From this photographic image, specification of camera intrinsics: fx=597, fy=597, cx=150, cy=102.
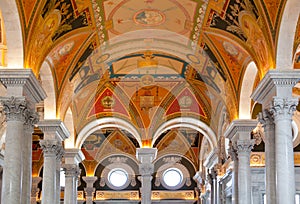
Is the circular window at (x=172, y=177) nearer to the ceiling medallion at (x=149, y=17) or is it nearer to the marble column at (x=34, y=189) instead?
the marble column at (x=34, y=189)

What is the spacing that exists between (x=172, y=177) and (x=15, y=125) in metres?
20.6

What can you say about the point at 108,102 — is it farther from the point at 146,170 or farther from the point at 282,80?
the point at 282,80

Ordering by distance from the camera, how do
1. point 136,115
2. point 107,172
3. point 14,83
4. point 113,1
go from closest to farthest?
point 14,83 < point 113,1 < point 136,115 < point 107,172

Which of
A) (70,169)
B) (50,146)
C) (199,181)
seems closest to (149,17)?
(50,146)

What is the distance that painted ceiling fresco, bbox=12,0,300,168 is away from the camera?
16297 mm

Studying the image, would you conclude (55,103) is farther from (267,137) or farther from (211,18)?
(267,137)

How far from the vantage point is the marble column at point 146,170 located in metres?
25.5

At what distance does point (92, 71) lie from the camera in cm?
2261

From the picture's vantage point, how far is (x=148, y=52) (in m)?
22.8

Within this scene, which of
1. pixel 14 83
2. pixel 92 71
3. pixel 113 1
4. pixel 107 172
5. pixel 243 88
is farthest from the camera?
pixel 107 172

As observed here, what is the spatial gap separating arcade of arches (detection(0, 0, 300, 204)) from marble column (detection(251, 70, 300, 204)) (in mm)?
25

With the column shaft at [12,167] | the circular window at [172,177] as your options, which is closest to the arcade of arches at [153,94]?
the column shaft at [12,167]

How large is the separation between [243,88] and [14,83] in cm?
824

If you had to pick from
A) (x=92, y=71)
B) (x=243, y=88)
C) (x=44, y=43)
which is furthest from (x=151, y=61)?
(x=44, y=43)
